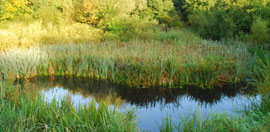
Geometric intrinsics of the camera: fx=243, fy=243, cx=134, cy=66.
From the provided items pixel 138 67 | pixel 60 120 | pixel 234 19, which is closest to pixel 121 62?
pixel 138 67

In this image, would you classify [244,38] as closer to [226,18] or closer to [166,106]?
[226,18]

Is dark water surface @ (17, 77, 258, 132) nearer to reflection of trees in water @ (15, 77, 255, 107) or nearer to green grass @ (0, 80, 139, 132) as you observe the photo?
reflection of trees in water @ (15, 77, 255, 107)

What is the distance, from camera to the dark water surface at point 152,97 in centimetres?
478

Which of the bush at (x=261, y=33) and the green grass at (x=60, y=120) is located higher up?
the bush at (x=261, y=33)

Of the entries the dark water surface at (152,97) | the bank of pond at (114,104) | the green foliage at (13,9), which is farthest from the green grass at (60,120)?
the green foliage at (13,9)

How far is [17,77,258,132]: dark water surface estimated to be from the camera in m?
4.78

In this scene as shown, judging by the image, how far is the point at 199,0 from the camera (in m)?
20.4

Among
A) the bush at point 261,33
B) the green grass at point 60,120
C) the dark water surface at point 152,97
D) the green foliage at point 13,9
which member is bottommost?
the dark water surface at point 152,97

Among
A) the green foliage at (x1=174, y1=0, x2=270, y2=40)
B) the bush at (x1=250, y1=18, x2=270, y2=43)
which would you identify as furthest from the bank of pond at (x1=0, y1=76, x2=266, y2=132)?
the green foliage at (x1=174, y1=0, x2=270, y2=40)

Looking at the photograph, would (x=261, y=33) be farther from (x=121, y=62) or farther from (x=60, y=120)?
(x=60, y=120)

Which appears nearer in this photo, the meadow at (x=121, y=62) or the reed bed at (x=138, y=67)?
the meadow at (x=121, y=62)

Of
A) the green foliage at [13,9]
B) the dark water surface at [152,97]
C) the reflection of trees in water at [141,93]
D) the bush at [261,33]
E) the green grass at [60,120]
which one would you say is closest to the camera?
the green grass at [60,120]

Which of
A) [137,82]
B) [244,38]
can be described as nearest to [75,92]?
[137,82]

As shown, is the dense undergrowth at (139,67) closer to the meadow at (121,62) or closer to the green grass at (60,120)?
the meadow at (121,62)
